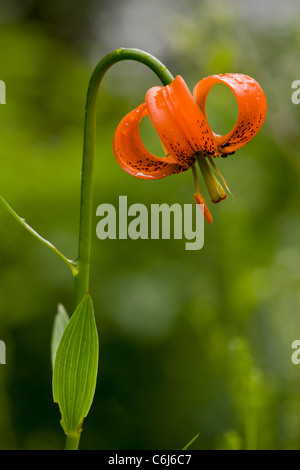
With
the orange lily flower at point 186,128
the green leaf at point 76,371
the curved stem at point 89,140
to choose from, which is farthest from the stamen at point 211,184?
the green leaf at point 76,371

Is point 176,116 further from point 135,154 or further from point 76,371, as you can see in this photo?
point 76,371

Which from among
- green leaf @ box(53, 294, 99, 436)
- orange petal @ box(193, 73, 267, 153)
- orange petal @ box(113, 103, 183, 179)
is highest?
orange petal @ box(193, 73, 267, 153)

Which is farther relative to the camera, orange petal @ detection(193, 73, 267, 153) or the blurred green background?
the blurred green background

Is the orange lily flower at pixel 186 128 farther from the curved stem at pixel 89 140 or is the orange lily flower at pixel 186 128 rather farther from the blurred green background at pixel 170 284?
the blurred green background at pixel 170 284

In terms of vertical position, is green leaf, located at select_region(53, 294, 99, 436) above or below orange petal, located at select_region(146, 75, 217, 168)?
below

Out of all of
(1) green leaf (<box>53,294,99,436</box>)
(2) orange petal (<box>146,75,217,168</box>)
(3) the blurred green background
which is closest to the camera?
(2) orange petal (<box>146,75,217,168</box>)

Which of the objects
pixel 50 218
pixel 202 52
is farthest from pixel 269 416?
pixel 202 52

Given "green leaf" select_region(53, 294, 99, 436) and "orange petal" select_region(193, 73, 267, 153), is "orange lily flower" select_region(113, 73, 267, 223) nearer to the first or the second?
"orange petal" select_region(193, 73, 267, 153)

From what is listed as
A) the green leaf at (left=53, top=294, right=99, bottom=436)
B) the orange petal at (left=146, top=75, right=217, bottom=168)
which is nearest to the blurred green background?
the green leaf at (left=53, top=294, right=99, bottom=436)
